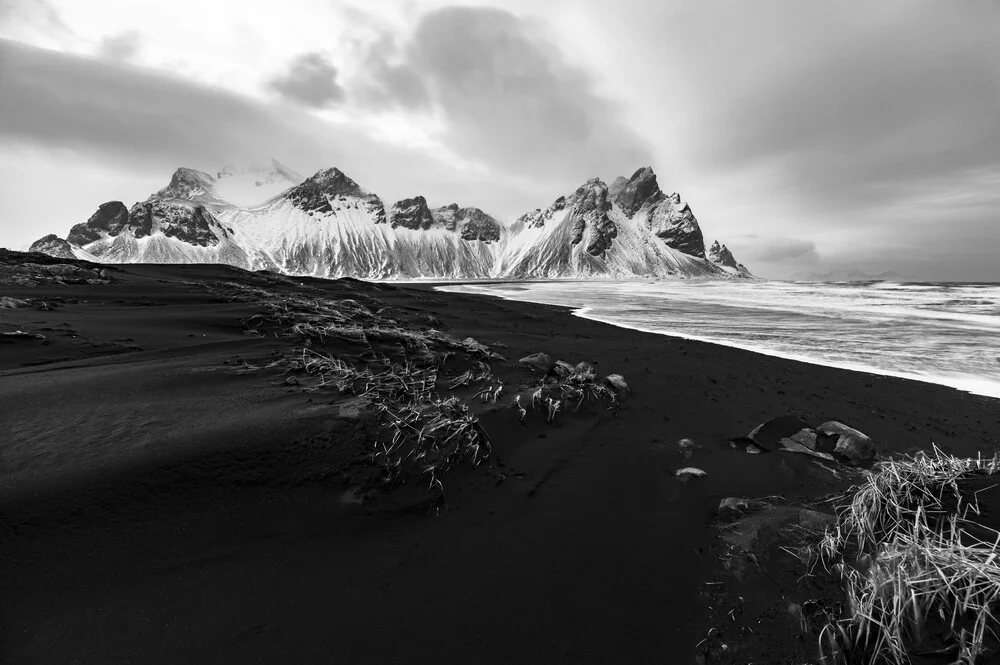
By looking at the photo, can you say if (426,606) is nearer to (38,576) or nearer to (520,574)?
(520,574)

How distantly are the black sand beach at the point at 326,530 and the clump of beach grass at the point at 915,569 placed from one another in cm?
45

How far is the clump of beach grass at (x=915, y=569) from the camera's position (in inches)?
81.6

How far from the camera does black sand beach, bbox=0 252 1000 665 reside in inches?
103

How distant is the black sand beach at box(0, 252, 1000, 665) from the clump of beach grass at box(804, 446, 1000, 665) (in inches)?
17.7

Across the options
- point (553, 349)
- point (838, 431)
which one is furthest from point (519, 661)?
point (553, 349)

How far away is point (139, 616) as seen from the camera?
2547mm

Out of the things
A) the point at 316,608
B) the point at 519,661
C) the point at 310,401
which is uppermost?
the point at 310,401

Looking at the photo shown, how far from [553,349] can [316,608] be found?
9.53 meters

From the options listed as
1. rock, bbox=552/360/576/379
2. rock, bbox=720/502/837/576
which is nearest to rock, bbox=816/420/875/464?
rock, bbox=720/502/837/576

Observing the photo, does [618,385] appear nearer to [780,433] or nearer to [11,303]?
[780,433]

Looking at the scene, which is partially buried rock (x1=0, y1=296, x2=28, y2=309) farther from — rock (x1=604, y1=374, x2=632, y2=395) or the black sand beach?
rock (x1=604, y1=374, x2=632, y2=395)

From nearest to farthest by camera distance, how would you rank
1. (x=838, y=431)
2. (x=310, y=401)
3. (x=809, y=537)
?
1. (x=809, y=537)
2. (x=310, y=401)
3. (x=838, y=431)

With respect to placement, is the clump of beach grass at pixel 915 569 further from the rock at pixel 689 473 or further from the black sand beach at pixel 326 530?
the rock at pixel 689 473

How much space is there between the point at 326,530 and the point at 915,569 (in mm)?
4183
